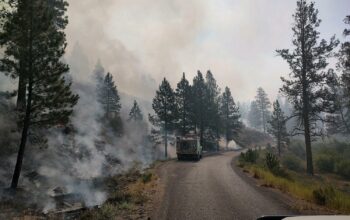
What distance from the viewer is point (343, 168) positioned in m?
32.3

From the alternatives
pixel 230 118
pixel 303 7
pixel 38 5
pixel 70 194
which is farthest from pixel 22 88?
pixel 230 118

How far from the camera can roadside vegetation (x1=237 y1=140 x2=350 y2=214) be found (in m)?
13.4

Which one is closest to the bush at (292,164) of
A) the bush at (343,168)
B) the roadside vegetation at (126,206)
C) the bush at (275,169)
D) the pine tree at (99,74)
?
the bush at (343,168)

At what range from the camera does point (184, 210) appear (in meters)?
12.4

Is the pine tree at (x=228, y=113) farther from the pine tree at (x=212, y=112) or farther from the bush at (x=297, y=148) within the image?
the bush at (x=297, y=148)

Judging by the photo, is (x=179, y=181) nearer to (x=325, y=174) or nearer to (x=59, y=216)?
(x=59, y=216)

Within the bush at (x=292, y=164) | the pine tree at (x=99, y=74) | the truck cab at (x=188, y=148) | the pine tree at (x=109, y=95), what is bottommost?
the bush at (x=292, y=164)

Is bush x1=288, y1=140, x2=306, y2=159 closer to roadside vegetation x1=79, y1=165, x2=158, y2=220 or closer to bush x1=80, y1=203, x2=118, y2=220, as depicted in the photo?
roadside vegetation x1=79, y1=165, x2=158, y2=220

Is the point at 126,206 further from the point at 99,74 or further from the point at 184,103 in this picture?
the point at 99,74

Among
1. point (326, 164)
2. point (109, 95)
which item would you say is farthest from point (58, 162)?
point (109, 95)

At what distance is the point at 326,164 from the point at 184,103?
32570mm

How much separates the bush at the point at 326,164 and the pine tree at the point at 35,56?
88.1ft

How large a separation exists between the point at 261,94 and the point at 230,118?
63.5 m

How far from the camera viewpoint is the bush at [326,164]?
34172 mm
